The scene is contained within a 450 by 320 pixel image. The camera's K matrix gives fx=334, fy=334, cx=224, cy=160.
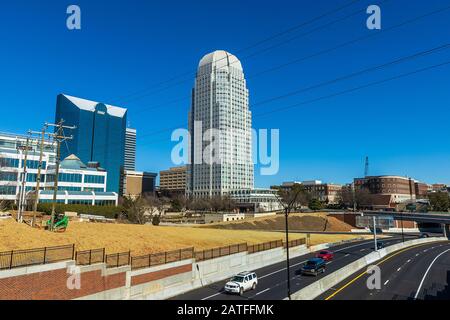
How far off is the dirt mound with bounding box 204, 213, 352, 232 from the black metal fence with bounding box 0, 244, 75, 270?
8664 centimetres

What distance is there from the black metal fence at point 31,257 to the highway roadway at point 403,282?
71.9 ft

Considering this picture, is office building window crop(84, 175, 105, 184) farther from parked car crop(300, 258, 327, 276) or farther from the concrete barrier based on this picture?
the concrete barrier

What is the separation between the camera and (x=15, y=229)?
97.4 feet

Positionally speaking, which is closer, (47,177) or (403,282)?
(403,282)

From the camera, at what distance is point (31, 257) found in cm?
2300

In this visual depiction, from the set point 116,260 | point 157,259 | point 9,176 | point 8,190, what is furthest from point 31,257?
point 8,190

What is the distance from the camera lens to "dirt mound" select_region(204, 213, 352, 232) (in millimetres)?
111438

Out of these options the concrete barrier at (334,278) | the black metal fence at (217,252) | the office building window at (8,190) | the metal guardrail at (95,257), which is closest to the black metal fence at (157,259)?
the metal guardrail at (95,257)

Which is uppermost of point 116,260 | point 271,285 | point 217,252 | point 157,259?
point 116,260

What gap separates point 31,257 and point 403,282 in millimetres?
36294

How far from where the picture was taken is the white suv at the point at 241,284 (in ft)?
103

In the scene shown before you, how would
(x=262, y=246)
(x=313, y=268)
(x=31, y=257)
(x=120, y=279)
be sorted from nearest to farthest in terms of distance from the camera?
(x=31, y=257)
(x=120, y=279)
(x=313, y=268)
(x=262, y=246)

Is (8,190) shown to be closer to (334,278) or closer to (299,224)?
(299,224)

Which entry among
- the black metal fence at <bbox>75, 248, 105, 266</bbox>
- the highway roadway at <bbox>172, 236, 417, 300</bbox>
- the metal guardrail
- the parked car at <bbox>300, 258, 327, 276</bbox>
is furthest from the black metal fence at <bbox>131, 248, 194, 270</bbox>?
the parked car at <bbox>300, 258, 327, 276</bbox>
